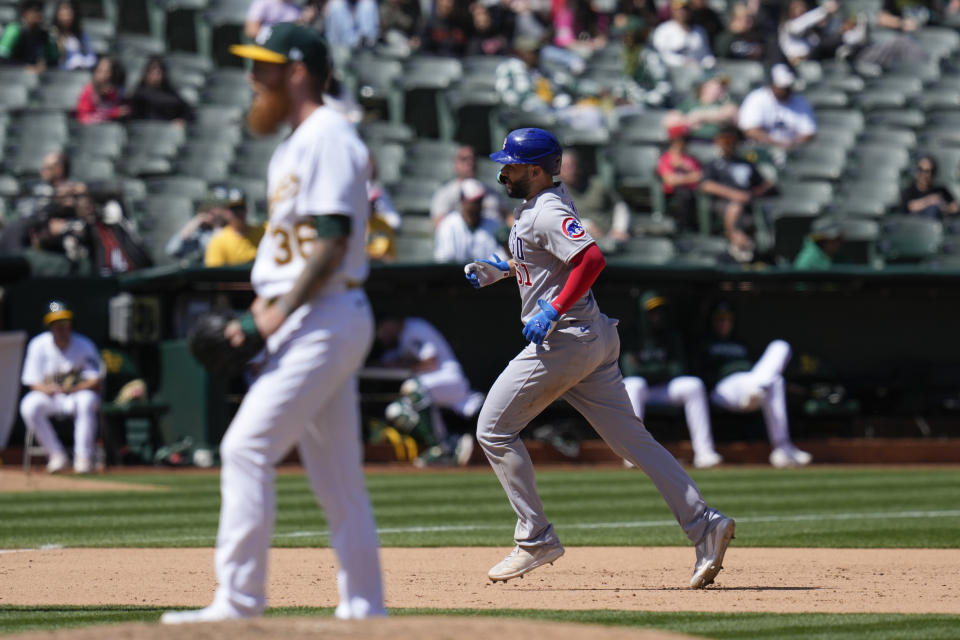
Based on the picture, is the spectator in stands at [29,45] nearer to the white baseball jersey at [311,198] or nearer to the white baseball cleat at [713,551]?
the white baseball cleat at [713,551]

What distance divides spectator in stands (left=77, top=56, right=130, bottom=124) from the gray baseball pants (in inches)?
438

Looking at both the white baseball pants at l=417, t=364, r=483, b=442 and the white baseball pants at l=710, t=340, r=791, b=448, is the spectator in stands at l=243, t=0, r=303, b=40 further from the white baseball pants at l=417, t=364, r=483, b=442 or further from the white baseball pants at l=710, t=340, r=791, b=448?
the white baseball pants at l=710, t=340, r=791, b=448

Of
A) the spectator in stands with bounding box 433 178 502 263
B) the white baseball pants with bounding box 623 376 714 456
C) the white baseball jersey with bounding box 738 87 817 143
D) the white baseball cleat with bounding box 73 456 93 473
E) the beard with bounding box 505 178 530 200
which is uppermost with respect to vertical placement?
the beard with bounding box 505 178 530 200

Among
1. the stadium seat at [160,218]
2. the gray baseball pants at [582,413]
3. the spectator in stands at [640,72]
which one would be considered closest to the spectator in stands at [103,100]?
the stadium seat at [160,218]

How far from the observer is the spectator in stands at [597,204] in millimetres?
15750

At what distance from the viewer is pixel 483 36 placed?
1944 cm

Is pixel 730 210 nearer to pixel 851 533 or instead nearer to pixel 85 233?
pixel 85 233

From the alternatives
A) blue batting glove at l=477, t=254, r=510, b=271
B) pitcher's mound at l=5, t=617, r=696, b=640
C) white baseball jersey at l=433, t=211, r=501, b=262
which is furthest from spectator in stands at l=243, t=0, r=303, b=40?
pitcher's mound at l=5, t=617, r=696, b=640

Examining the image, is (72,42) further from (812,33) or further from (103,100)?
(812,33)

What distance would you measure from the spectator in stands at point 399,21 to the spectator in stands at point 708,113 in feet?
11.3

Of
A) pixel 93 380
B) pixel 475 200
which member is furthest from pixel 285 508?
pixel 475 200

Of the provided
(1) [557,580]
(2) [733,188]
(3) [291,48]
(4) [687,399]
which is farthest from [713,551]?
(2) [733,188]

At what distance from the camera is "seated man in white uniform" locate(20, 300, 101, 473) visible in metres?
13.4

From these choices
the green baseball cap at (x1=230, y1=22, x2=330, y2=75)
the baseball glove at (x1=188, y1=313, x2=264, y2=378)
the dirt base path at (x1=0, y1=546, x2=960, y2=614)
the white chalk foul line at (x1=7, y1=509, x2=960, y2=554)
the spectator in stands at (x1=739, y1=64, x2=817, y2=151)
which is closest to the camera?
the baseball glove at (x1=188, y1=313, x2=264, y2=378)
